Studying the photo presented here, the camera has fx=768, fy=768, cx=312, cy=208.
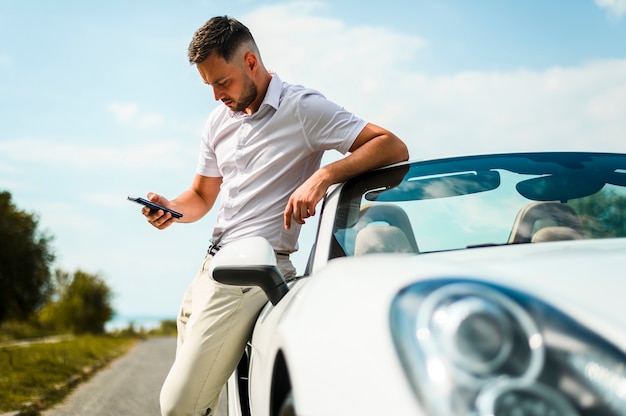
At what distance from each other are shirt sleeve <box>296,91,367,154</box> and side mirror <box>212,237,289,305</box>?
952 millimetres

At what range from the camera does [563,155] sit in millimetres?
3078

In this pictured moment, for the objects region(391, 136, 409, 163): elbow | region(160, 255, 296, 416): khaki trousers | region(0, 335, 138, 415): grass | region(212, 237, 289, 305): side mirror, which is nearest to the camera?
region(212, 237, 289, 305): side mirror

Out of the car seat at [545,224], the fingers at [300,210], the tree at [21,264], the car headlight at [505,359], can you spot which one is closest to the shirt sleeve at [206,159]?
the fingers at [300,210]

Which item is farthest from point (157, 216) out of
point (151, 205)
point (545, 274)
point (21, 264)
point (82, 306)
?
point (82, 306)

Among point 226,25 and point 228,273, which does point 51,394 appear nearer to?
point 226,25

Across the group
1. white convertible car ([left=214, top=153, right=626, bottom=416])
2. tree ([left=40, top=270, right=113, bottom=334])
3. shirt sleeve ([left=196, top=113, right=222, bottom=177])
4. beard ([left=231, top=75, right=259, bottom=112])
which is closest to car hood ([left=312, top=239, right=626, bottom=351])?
white convertible car ([left=214, top=153, right=626, bottom=416])

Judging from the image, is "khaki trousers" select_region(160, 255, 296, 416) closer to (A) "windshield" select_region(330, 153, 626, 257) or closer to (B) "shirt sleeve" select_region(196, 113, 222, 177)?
(A) "windshield" select_region(330, 153, 626, 257)

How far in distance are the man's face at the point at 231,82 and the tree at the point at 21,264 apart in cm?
3117

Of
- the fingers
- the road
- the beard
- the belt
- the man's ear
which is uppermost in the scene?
the man's ear

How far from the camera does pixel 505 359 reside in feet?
4.69

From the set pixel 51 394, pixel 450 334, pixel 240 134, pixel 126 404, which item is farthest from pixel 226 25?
pixel 51 394

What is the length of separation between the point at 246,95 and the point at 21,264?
3209 cm

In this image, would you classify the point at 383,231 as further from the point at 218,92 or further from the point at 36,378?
the point at 36,378

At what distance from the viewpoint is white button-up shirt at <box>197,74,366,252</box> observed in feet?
10.6
